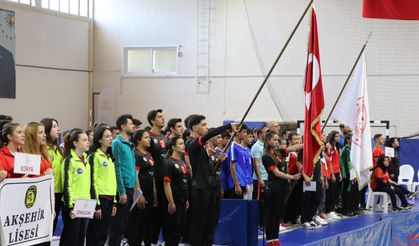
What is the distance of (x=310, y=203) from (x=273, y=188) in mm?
3211

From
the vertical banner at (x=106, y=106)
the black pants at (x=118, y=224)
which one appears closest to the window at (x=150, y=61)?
the vertical banner at (x=106, y=106)

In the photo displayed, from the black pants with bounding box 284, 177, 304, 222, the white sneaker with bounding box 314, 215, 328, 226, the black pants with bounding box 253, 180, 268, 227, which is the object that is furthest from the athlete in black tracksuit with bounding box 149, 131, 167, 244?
the white sneaker with bounding box 314, 215, 328, 226

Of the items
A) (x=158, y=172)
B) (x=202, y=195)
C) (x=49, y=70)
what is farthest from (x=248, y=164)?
(x=49, y=70)

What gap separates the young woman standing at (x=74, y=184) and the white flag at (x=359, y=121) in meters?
6.04

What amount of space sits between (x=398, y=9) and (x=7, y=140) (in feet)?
28.1

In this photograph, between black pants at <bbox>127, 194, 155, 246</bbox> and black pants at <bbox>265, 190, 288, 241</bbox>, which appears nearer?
black pants at <bbox>127, 194, 155, 246</bbox>

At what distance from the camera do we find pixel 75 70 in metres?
24.5

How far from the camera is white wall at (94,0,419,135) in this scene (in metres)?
20.0

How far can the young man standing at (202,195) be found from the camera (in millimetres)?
8297

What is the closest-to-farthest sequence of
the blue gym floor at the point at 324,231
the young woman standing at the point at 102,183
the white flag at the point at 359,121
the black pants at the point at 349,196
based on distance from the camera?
the young woman standing at the point at 102,183, the blue gym floor at the point at 324,231, the white flag at the point at 359,121, the black pants at the point at 349,196

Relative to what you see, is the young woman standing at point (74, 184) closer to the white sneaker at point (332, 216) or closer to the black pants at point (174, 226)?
the black pants at point (174, 226)

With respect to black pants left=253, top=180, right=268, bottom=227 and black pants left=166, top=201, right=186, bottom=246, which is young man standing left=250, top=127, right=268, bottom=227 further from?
black pants left=166, top=201, right=186, bottom=246

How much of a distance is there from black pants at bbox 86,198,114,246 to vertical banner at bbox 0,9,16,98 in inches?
575

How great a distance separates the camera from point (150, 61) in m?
24.7
